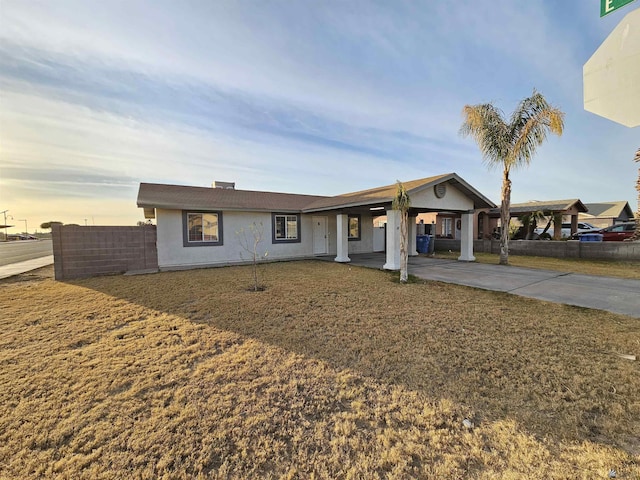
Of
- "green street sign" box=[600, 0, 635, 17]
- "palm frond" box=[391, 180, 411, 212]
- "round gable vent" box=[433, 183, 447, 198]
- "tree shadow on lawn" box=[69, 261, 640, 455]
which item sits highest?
"round gable vent" box=[433, 183, 447, 198]

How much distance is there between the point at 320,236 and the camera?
1520 centimetres

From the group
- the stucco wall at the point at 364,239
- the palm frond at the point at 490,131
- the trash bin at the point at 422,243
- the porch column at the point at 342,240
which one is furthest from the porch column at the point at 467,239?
the stucco wall at the point at 364,239

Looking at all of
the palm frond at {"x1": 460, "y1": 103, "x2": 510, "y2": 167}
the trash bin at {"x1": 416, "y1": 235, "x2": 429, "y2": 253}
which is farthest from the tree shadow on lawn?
the trash bin at {"x1": 416, "y1": 235, "x2": 429, "y2": 253}

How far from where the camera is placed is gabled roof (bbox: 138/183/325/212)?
1092 cm

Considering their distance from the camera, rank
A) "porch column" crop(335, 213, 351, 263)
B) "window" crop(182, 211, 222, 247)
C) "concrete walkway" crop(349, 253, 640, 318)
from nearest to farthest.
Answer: "concrete walkway" crop(349, 253, 640, 318), "window" crop(182, 211, 222, 247), "porch column" crop(335, 213, 351, 263)

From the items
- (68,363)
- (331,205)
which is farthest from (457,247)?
(68,363)

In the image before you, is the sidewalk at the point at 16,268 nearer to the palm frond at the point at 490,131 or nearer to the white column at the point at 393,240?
the white column at the point at 393,240

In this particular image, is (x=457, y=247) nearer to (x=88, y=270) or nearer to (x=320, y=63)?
(x=320, y=63)

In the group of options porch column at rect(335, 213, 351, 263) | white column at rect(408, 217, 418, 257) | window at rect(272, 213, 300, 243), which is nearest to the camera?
porch column at rect(335, 213, 351, 263)

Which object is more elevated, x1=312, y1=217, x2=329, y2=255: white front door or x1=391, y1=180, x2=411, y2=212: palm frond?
x1=391, y1=180, x2=411, y2=212: palm frond

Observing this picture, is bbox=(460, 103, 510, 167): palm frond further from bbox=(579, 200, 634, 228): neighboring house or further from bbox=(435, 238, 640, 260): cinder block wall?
bbox=(579, 200, 634, 228): neighboring house

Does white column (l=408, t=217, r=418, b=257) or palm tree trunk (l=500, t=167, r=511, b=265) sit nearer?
palm tree trunk (l=500, t=167, r=511, b=265)

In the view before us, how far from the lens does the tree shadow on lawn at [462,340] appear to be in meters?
2.56

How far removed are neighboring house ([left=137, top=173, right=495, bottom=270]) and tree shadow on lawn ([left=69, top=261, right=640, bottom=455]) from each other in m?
3.56
